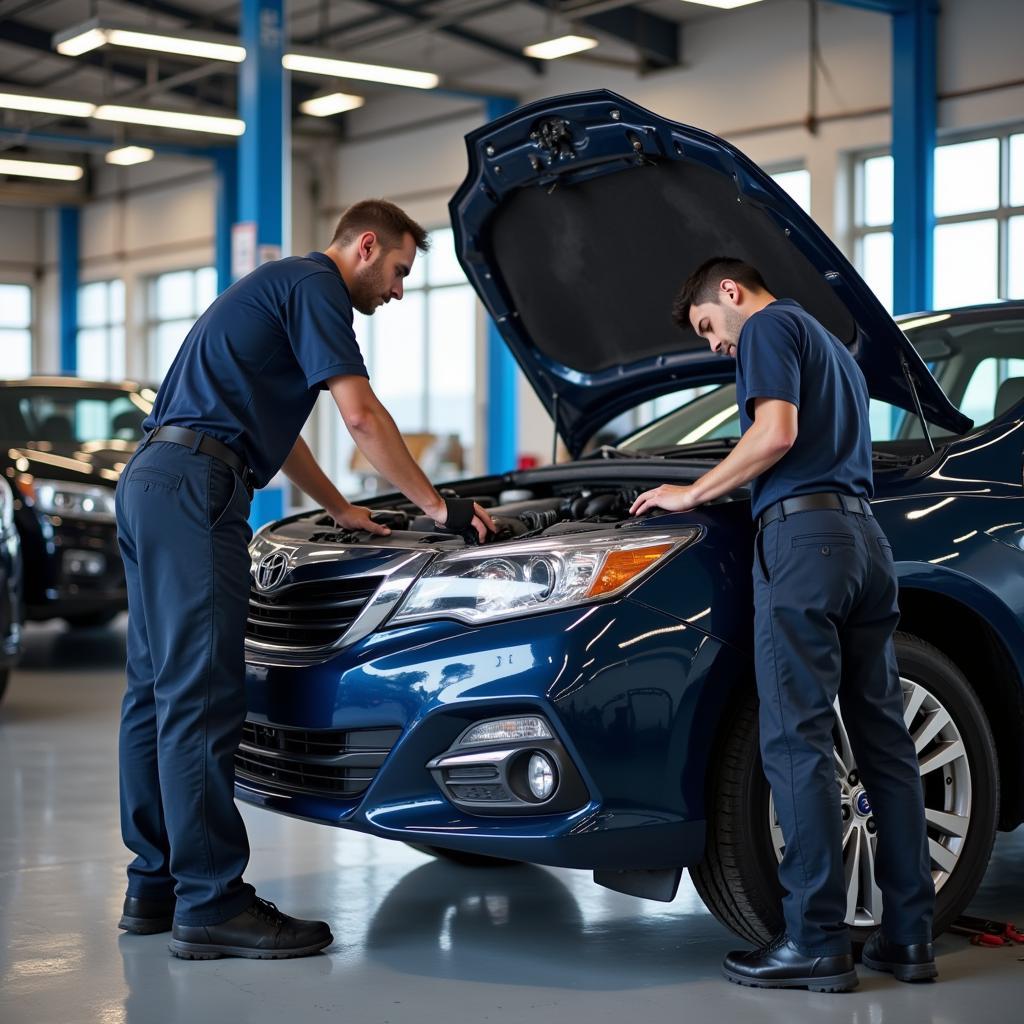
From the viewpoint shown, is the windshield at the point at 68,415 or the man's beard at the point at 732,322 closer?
the man's beard at the point at 732,322

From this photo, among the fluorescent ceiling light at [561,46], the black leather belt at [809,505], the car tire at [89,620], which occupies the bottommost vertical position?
the car tire at [89,620]

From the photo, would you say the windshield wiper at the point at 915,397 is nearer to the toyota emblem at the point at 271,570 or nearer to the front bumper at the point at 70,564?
the toyota emblem at the point at 271,570

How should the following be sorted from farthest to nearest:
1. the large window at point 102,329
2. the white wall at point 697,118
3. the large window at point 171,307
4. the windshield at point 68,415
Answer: the large window at point 102,329 → the large window at point 171,307 → the white wall at point 697,118 → the windshield at point 68,415

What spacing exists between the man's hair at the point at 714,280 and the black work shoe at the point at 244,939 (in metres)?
1.51

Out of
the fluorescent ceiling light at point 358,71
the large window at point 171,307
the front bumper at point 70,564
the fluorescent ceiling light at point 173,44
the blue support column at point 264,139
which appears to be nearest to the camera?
the front bumper at point 70,564

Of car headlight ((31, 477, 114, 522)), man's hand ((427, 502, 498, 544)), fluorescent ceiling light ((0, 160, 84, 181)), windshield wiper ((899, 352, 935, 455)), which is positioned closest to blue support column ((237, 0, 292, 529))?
car headlight ((31, 477, 114, 522))

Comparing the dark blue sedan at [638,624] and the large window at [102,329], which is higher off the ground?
the large window at [102,329]

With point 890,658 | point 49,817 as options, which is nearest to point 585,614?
point 890,658

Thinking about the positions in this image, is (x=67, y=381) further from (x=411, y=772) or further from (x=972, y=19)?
(x=972, y=19)

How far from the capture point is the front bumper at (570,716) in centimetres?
279

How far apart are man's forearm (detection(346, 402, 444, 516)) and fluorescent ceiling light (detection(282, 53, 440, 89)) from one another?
28.3 feet

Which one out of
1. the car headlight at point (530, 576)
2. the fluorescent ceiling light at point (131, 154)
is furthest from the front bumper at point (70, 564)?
the fluorescent ceiling light at point (131, 154)

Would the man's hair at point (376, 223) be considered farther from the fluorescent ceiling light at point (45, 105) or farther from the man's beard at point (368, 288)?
the fluorescent ceiling light at point (45, 105)

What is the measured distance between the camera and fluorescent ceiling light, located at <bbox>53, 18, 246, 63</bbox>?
11133 mm
